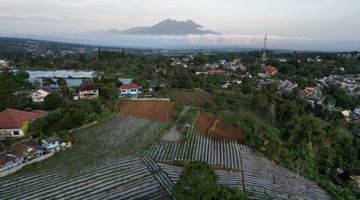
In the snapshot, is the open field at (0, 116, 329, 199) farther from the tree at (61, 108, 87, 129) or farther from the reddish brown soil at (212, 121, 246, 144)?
the reddish brown soil at (212, 121, 246, 144)

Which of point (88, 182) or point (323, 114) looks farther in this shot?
point (323, 114)

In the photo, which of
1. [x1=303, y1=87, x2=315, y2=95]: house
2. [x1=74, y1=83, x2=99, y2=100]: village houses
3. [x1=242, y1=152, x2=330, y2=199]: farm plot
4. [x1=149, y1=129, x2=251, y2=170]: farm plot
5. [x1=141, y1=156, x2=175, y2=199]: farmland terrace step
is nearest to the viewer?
[x1=141, y1=156, x2=175, y2=199]: farmland terrace step

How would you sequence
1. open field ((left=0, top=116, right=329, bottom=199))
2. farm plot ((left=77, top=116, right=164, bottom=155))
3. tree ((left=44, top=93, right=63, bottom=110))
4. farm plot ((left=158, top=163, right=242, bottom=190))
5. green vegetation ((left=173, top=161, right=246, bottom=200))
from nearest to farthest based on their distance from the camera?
green vegetation ((left=173, top=161, right=246, bottom=200)), open field ((left=0, top=116, right=329, bottom=199)), farm plot ((left=158, top=163, right=242, bottom=190)), farm plot ((left=77, top=116, right=164, bottom=155)), tree ((left=44, top=93, right=63, bottom=110))

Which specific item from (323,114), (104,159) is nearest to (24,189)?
(104,159)

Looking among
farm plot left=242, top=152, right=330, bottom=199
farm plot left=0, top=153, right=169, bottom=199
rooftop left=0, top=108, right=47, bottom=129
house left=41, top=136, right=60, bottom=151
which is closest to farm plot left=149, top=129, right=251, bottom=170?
farm plot left=242, top=152, right=330, bottom=199

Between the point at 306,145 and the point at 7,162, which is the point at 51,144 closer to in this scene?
the point at 7,162

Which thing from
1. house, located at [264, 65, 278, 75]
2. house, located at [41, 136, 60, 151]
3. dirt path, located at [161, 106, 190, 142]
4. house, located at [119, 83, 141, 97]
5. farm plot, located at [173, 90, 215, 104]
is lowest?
dirt path, located at [161, 106, 190, 142]

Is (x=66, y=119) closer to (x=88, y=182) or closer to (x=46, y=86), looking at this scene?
(x=88, y=182)

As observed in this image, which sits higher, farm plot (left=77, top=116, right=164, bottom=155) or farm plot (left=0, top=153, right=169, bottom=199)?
farm plot (left=77, top=116, right=164, bottom=155)
